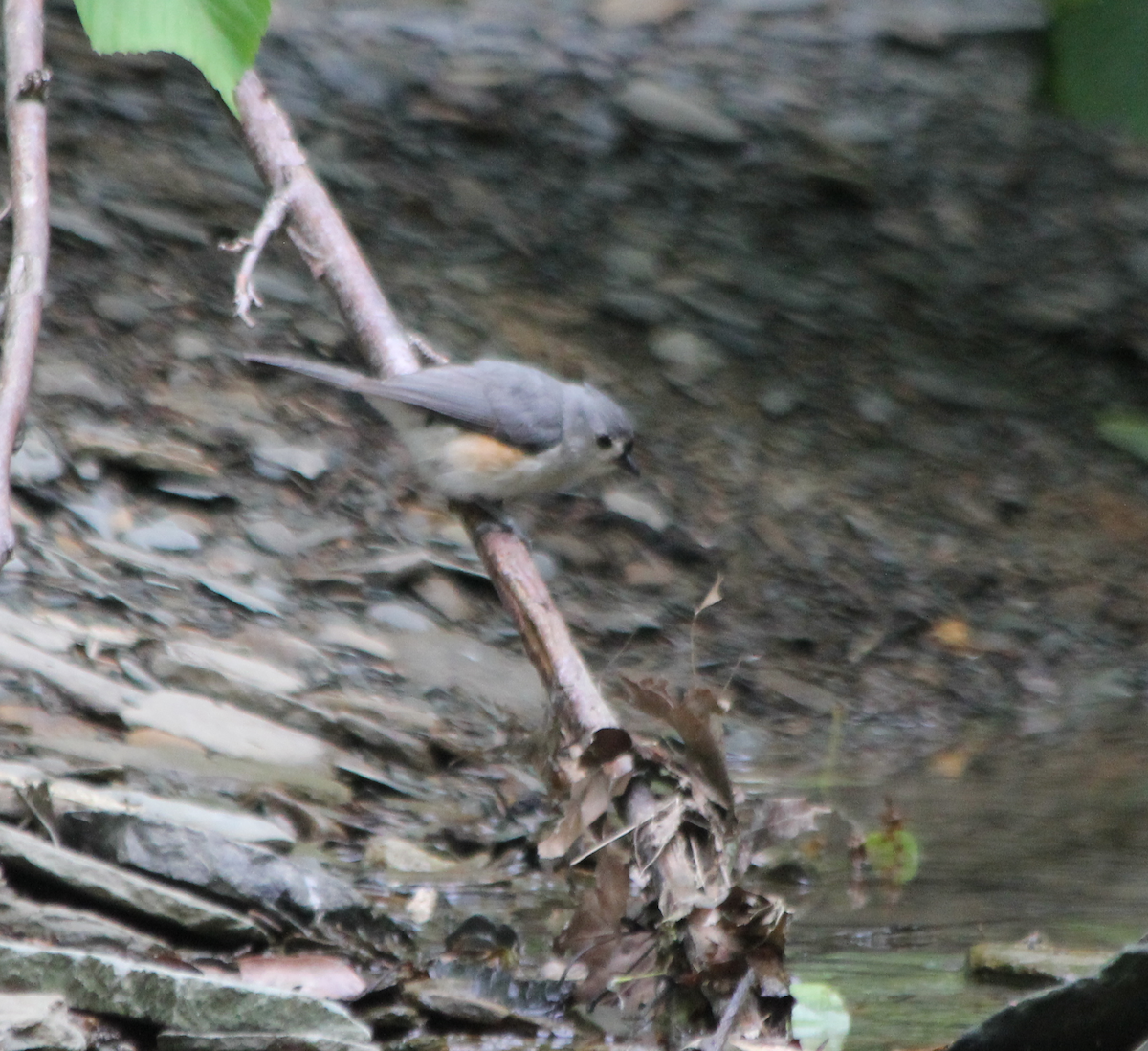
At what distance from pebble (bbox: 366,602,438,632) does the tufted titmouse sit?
3.95ft

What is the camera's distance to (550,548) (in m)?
6.45

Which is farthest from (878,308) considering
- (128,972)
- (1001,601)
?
(128,972)

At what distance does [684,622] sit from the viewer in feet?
20.8

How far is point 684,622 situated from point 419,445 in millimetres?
2094

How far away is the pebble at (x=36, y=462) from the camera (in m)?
5.48

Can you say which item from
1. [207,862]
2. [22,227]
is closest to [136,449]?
[22,227]

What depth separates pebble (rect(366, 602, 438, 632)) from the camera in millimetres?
5734

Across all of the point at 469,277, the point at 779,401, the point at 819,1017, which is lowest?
the point at 779,401

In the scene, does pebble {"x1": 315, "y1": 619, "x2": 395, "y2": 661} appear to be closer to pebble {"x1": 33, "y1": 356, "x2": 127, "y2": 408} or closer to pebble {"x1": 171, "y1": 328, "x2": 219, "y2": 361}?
pebble {"x1": 33, "y1": 356, "x2": 127, "y2": 408}

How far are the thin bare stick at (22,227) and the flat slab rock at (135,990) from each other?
618 mm

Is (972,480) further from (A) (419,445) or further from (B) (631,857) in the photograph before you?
(B) (631,857)

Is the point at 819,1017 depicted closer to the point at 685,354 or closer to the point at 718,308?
the point at 685,354

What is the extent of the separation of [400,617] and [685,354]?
248 centimetres

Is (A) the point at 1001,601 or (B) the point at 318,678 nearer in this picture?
(B) the point at 318,678
